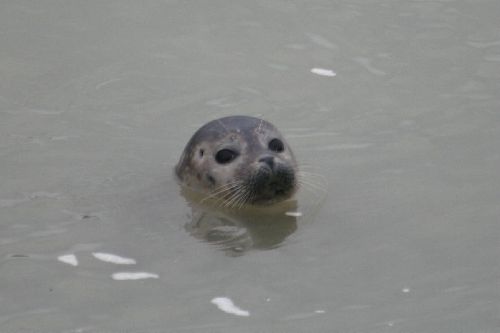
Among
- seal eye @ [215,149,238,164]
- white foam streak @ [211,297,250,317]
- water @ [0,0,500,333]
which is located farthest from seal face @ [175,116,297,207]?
white foam streak @ [211,297,250,317]

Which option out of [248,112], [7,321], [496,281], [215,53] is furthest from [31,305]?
[215,53]

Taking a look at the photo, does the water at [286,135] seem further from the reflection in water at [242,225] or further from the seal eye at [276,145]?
the seal eye at [276,145]

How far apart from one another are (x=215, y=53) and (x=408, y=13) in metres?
2.24

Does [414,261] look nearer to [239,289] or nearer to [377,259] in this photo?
[377,259]

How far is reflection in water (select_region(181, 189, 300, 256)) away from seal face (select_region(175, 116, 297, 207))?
0.08 meters

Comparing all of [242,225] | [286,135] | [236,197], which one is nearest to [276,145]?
[236,197]

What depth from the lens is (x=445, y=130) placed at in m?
8.81

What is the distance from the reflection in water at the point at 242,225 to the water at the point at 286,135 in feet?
0.32

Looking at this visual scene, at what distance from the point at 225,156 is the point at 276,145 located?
0.38 meters

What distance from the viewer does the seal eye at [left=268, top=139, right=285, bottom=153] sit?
7.93 meters

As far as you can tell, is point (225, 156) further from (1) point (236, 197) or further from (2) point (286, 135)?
(2) point (286, 135)

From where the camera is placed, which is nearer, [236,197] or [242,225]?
[242,225]

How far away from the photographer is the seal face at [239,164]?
762 cm

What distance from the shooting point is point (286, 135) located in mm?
8875
